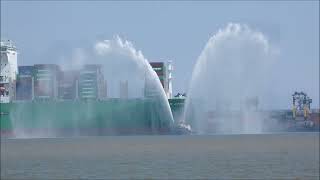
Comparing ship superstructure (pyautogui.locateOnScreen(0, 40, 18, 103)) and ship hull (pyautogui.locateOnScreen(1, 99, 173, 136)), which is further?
ship superstructure (pyautogui.locateOnScreen(0, 40, 18, 103))

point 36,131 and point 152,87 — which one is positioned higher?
point 152,87

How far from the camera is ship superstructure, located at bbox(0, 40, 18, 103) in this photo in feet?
291

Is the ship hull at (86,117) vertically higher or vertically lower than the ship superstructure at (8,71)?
lower

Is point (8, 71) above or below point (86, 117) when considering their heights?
above

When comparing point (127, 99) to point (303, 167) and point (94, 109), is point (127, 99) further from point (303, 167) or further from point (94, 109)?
point (303, 167)

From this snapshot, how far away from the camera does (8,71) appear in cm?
9712

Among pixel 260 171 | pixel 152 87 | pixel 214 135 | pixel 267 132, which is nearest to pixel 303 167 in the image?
pixel 260 171

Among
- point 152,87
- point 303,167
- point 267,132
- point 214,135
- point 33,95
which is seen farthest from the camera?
point 267,132

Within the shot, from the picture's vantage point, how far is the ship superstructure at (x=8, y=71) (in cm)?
8875

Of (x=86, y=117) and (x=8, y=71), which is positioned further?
(x=8, y=71)

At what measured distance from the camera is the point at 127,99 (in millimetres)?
82750

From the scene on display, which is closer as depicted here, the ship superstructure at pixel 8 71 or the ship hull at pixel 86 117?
the ship hull at pixel 86 117

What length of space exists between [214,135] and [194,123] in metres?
14.9

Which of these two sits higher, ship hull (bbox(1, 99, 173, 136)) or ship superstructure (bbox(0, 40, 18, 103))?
ship superstructure (bbox(0, 40, 18, 103))
